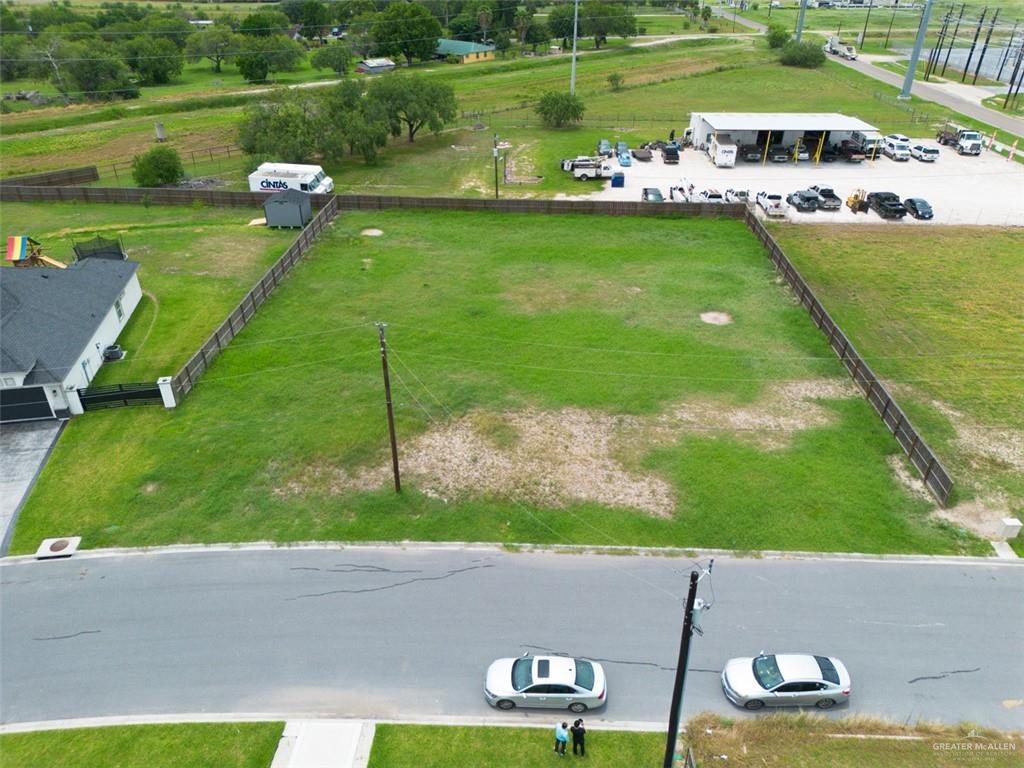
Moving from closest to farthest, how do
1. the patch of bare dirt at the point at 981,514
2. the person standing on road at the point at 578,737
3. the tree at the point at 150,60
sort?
1. the person standing on road at the point at 578,737
2. the patch of bare dirt at the point at 981,514
3. the tree at the point at 150,60

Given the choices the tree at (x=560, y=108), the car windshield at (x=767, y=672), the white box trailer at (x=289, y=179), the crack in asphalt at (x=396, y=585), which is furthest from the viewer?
the tree at (x=560, y=108)

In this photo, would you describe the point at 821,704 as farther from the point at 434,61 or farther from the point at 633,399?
the point at 434,61

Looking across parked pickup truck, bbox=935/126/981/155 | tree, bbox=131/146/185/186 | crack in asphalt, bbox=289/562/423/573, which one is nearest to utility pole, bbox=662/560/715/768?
crack in asphalt, bbox=289/562/423/573

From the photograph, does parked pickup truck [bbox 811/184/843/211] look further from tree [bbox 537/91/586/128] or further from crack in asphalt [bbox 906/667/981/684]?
crack in asphalt [bbox 906/667/981/684]

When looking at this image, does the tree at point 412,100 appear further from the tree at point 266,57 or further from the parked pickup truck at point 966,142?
the tree at point 266,57

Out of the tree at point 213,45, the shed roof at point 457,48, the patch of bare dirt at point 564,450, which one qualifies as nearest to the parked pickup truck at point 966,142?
the patch of bare dirt at point 564,450

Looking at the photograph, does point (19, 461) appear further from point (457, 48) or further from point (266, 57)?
point (457, 48)

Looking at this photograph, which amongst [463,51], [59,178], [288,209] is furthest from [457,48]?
[288,209]
